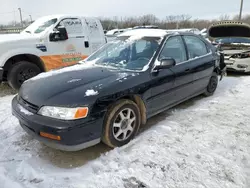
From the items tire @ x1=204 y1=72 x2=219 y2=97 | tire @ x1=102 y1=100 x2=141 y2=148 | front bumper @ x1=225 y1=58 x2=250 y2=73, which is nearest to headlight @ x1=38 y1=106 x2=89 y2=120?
tire @ x1=102 y1=100 x2=141 y2=148

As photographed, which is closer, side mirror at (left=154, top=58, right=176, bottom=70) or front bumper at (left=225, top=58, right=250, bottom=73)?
side mirror at (left=154, top=58, right=176, bottom=70)

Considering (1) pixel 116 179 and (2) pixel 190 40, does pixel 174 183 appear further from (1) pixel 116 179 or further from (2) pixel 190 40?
(2) pixel 190 40

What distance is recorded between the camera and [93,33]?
677cm

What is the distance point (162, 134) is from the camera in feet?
11.4

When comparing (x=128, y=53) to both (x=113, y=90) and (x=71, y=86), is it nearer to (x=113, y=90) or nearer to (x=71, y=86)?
(x=113, y=90)

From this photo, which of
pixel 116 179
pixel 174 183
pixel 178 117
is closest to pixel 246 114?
pixel 178 117

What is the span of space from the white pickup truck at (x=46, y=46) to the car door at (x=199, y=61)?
10.3 feet

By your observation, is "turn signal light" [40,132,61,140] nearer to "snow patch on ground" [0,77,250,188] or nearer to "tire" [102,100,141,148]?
"snow patch on ground" [0,77,250,188]

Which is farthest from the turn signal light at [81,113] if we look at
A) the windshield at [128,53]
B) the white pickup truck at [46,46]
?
the white pickup truck at [46,46]

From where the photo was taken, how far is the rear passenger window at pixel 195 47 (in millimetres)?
4410

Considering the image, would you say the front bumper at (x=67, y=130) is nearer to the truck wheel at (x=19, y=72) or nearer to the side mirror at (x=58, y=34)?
the truck wheel at (x=19, y=72)

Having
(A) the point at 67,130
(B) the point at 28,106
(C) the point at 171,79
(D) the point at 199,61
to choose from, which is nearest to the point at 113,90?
(A) the point at 67,130

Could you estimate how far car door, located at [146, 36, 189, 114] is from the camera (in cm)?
357

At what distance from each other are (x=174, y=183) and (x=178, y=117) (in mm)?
1788
